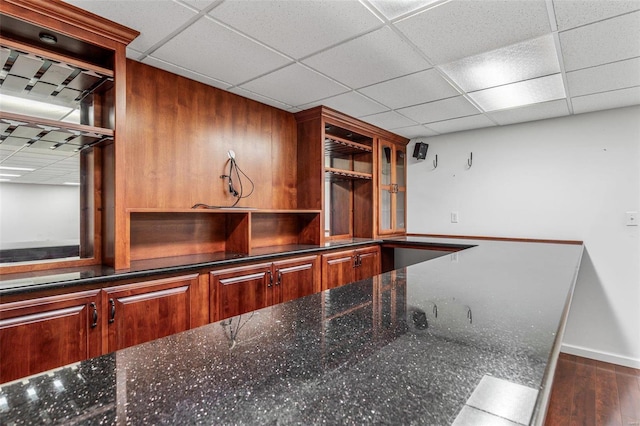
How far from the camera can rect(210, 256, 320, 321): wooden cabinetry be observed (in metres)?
2.38

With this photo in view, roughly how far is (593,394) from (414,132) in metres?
3.27

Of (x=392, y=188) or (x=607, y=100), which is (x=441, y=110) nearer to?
(x=392, y=188)

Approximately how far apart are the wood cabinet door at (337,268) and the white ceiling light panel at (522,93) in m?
2.00

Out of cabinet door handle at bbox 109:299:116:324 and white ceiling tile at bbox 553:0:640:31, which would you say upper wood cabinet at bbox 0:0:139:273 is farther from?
white ceiling tile at bbox 553:0:640:31

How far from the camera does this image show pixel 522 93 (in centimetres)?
303

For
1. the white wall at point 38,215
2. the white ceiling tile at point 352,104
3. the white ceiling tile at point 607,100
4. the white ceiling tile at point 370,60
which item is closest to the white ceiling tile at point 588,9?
the white ceiling tile at point 370,60

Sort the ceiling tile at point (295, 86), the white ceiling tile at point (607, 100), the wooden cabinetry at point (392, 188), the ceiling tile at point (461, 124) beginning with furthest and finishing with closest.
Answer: the wooden cabinetry at point (392, 188), the ceiling tile at point (461, 124), the white ceiling tile at point (607, 100), the ceiling tile at point (295, 86)

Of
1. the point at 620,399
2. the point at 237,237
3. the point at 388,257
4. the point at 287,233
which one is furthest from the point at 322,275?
the point at 620,399

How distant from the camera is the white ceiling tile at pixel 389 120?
146 inches

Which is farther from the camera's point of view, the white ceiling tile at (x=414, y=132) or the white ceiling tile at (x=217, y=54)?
the white ceiling tile at (x=414, y=132)

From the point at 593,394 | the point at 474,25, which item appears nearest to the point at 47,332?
the point at 474,25

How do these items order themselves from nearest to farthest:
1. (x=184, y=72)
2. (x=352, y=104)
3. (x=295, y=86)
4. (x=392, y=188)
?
(x=184, y=72) → (x=295, y=86) → (x=352, y=104) → (x=392, y=188)

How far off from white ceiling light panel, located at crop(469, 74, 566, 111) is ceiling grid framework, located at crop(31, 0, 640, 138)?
2cm

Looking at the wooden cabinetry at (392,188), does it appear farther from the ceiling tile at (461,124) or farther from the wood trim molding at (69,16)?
the wood trim molding at (69,16)
